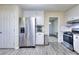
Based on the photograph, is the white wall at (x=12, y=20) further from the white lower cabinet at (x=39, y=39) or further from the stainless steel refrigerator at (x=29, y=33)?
the white lower cabinet at (x=39, y=39)

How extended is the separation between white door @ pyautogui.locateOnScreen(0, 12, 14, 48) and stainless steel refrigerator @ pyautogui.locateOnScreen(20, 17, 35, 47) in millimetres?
693

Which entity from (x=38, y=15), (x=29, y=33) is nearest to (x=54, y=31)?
(x=38, y=15)

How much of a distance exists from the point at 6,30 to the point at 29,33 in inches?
47.2

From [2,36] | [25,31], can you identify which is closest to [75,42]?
[25,31]

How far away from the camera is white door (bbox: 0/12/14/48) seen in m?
5.47

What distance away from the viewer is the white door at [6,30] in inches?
215

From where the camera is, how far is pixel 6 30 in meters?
5.50

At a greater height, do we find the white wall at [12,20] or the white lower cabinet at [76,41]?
the white wall at [12,20]

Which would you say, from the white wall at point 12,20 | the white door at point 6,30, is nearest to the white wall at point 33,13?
the white wall at point 12,20

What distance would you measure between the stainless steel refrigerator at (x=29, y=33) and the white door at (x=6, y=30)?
27.3 inches

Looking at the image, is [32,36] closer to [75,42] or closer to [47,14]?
[75,42]

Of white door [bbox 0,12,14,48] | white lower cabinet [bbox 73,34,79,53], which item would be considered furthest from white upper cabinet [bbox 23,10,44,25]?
white lower cabinet [bbox 73,34,79,53]

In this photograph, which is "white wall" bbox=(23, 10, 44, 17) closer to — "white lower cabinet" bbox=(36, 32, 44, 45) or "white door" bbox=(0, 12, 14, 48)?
"white lower cabinet" bbox=(36, 32, 44, 45)
